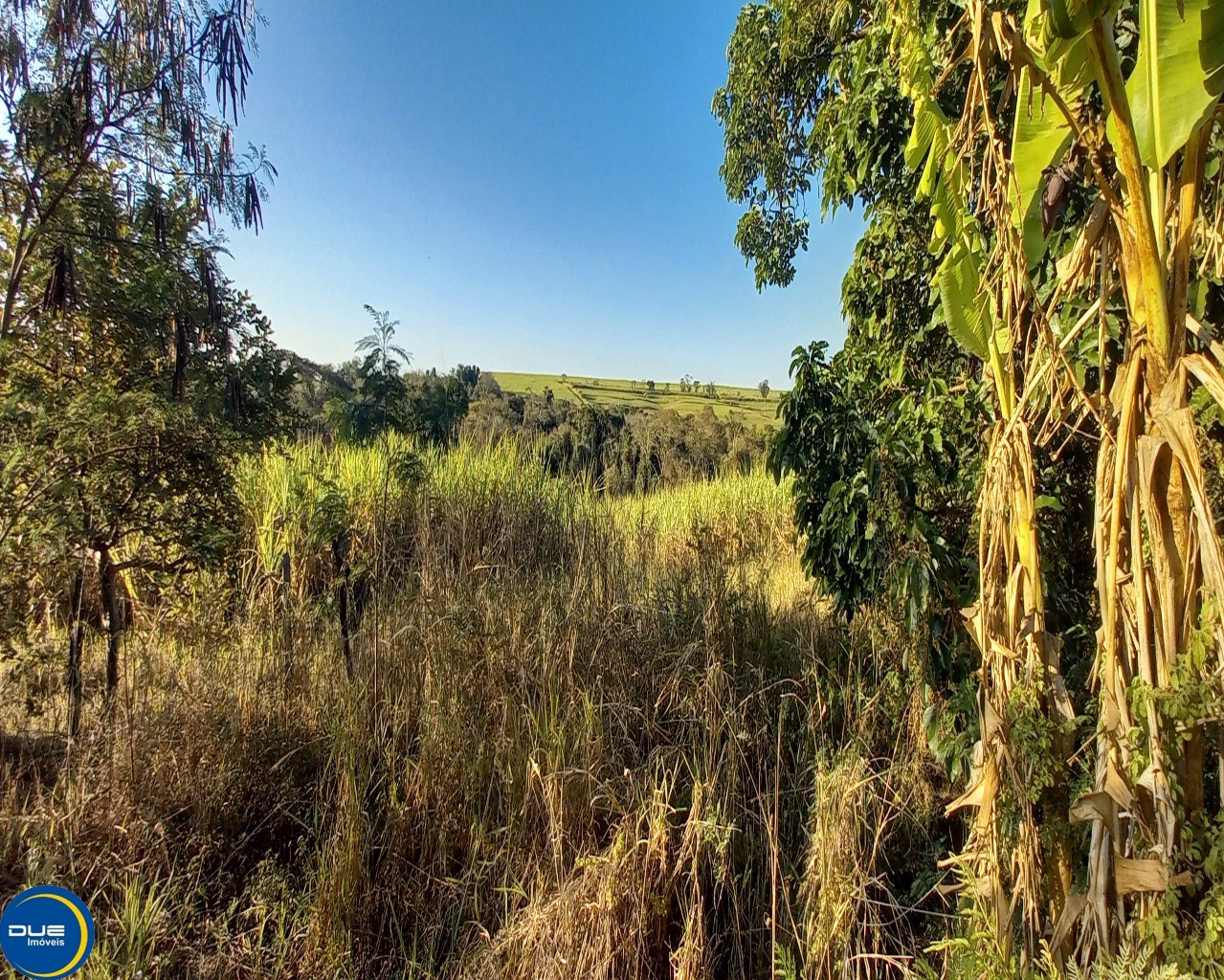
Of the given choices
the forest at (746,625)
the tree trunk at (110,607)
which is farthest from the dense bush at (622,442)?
the tree trunk at (110,607)

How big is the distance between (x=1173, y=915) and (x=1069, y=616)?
3.32 ft

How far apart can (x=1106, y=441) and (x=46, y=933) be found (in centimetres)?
287

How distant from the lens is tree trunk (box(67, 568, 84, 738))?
2.13 metres

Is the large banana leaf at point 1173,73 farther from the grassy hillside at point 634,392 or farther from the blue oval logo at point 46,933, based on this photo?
the grassy hillside at point 634,392

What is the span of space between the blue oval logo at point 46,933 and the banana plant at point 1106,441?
7.56ft

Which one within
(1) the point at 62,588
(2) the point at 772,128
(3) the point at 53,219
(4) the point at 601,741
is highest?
(2) the point at 772,128

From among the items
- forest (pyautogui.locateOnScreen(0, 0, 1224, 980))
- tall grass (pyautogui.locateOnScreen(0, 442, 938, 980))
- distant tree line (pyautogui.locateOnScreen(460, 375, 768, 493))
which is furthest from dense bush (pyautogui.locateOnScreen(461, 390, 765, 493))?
forest (pyautogui.locateOnScreen(0, 0, 1224, 980))

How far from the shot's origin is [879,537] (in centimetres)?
196

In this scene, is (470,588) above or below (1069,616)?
below

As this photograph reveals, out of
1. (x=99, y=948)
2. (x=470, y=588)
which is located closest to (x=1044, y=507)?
(x=470, y=588)

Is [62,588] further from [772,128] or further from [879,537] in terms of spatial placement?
[772,128]

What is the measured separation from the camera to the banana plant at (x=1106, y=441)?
976 millimetres

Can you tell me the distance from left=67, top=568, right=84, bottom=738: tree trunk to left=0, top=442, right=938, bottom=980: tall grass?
0.51ft

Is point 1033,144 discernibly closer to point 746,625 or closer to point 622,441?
point 746,625
